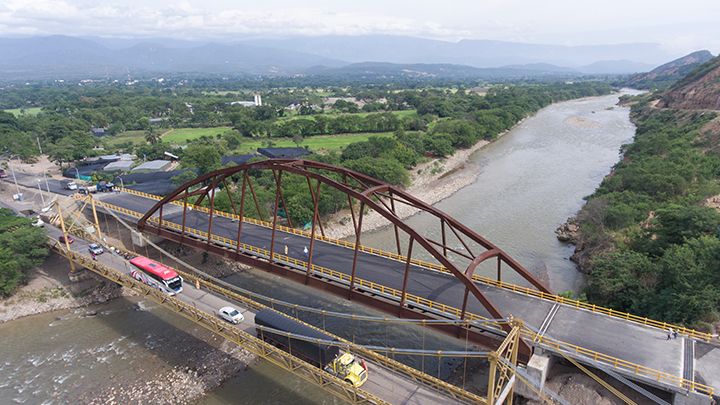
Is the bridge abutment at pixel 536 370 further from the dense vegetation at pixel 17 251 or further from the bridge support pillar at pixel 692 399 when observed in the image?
the dense vegetation at pixel 17 251

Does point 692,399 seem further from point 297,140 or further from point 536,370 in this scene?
point 297,140

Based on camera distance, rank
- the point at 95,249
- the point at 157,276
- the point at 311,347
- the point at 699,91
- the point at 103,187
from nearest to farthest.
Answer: the point at 311,347 < the point at 157,276 < the point at 95,249 < the point at 103,187 < the point at 699,91

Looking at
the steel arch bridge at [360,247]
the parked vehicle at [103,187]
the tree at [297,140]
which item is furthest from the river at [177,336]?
the tree at [297,140]

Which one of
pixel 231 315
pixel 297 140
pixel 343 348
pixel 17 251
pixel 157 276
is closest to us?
pixel 343 348

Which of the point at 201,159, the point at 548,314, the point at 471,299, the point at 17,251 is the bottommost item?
the point at 17,251

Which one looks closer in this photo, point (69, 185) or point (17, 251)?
point (17, 251)

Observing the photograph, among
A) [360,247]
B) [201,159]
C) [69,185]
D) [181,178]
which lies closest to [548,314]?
[360,247]

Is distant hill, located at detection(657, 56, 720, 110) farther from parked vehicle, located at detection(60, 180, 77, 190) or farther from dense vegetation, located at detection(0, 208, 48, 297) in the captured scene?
parked vehicle, located at detection(60, 180, 77, 190)
